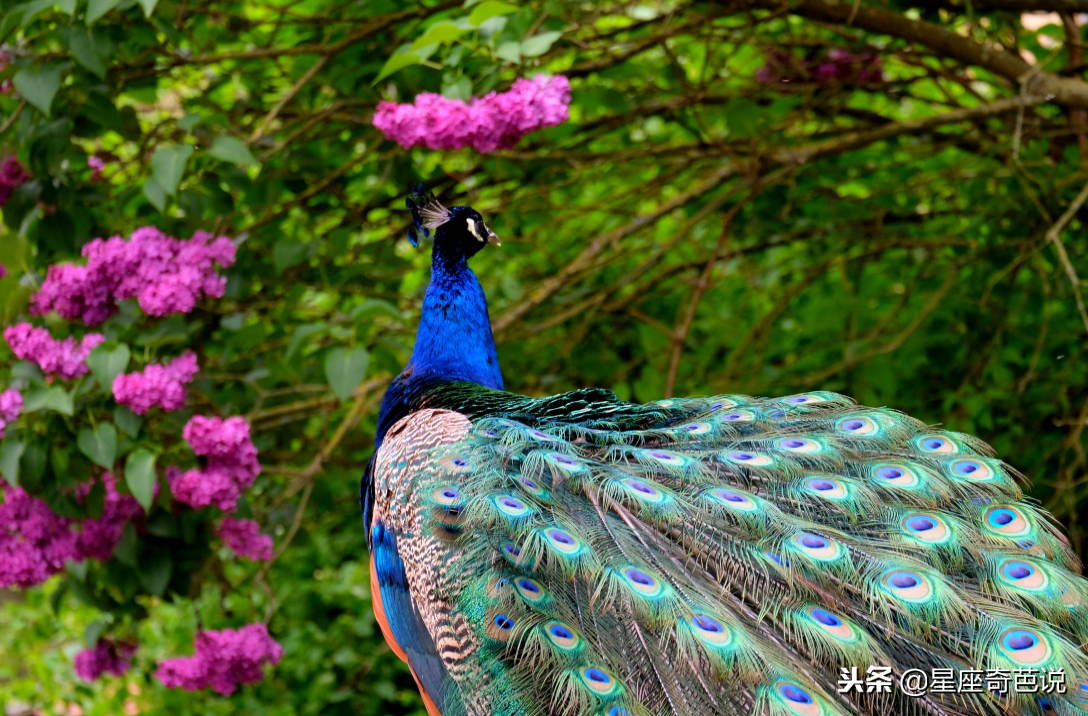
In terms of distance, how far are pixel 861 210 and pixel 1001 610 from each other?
8.56ft

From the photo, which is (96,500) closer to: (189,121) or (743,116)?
(189,121)

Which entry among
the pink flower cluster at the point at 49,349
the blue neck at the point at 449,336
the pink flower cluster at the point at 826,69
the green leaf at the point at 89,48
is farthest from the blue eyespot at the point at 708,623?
the pink flower cluster at the point at 826,69

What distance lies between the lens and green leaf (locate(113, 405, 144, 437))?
2.49m

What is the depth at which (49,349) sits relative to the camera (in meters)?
2.49

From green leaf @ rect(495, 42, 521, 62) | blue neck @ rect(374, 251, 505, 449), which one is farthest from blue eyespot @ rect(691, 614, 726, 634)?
green leaf @ rect(495, 42, 521, 62)

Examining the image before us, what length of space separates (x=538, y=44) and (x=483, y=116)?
0.20m

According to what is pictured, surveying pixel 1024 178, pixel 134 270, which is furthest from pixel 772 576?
pixel 1024 178

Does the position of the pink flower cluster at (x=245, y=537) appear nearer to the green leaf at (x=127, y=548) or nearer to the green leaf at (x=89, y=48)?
the green leaf at (x=127, y=548)

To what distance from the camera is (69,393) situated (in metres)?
2.54

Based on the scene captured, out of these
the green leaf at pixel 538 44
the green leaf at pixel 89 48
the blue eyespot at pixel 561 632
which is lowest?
the blue eyespot at pixel 561 632

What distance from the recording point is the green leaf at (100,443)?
2.46 meters

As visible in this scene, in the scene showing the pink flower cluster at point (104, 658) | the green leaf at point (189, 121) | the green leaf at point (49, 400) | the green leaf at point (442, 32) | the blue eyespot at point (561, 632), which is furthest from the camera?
the pink flower cluster at point (104, 658)

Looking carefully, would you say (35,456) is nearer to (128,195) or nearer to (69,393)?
(69,393)

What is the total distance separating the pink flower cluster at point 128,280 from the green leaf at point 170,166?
0.68 ft
